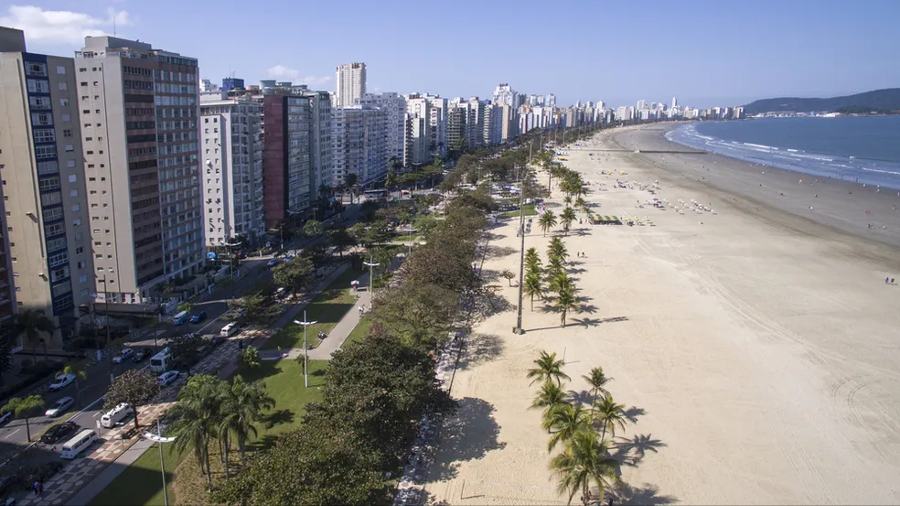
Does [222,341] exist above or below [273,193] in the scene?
below

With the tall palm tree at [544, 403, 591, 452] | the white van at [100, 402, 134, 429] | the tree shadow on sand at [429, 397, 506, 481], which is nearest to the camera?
the tall palm tree at [544, 403, 591, 452]

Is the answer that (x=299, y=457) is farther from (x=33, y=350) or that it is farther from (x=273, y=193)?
(x=273, y=193)

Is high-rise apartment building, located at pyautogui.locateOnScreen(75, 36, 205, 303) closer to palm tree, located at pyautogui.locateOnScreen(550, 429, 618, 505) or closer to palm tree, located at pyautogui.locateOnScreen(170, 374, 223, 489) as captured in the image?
palm tree, located at pyautogui.locateOnScreen(170, 374, 223, 489)

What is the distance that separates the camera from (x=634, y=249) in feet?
211

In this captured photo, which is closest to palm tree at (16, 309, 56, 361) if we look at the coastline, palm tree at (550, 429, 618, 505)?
palm tree at (550, 429, 618, 505)

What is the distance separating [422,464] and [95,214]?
3274 centimetres

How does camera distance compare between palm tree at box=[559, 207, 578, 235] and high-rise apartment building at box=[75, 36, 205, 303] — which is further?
palm tree at box=[559, 207, 578, 235]

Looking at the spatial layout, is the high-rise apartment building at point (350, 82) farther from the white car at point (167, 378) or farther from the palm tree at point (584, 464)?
the palm tree at point (584, 464)

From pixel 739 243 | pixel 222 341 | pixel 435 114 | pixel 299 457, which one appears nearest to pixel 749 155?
pixel 435 114

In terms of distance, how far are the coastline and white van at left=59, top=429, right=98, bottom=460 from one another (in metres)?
74.1

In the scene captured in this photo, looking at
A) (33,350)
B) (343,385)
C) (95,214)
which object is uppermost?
(95,214)

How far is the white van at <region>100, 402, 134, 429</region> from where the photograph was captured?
90.7 ft

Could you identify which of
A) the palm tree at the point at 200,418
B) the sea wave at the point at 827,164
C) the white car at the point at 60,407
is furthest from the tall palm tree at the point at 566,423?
the sea wave at the point at 827,164

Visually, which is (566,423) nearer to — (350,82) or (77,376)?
(77,376)
